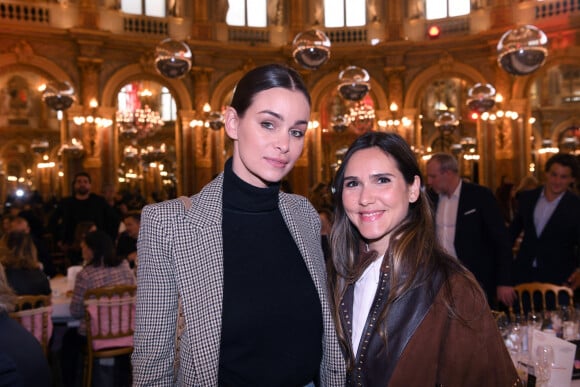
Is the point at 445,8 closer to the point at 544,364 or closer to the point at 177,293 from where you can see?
the point at 544,364

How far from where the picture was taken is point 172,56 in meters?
8.59

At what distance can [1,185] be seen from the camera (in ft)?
71.0

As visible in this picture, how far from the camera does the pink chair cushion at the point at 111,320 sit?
4.72 m

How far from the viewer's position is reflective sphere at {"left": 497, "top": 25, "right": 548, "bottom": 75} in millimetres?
7452

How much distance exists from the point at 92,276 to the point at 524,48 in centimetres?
634

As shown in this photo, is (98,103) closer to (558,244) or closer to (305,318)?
(558,244)

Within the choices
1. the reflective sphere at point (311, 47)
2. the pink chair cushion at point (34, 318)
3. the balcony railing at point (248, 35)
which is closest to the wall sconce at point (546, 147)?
the balcony railing at point (248, 35)

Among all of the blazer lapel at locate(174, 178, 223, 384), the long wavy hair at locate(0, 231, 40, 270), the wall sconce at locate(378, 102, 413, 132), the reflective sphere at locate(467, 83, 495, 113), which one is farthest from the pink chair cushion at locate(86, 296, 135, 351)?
the wall sconce at locate(378, 102, 413, 132)

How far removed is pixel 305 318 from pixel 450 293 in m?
0.45

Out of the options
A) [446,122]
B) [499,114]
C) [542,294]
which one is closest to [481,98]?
[446,122]

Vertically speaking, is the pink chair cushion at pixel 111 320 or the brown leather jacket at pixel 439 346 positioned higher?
the brown leather jacket at pixel 439 346

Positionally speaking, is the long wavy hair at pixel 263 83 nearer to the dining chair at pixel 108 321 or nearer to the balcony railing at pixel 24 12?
the dining chair at pixel 108 321

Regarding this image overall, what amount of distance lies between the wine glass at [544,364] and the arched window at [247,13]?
16.4 meters

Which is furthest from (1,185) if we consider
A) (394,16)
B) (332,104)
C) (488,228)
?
(488,228)
